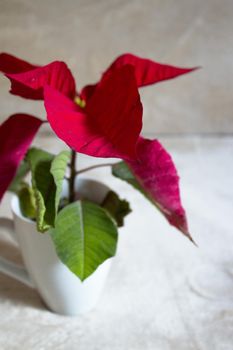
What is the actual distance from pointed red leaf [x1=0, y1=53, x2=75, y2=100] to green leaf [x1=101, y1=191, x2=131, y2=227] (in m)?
0.12

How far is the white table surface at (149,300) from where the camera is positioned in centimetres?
54

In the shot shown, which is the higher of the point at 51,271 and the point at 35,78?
the point at 35,78

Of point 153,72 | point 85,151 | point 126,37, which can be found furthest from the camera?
point 126,37

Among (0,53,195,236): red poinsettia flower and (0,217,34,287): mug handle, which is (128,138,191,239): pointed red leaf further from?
(0,217,34,287): mug handle

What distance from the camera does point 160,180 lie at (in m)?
0.49

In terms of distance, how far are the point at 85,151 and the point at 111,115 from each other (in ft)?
0.19

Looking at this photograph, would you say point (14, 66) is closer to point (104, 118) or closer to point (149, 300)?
point (104, 118)

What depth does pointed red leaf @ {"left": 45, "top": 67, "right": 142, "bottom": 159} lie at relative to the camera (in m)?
0.41

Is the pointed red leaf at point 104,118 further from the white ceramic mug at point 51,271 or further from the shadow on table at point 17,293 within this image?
the shadow on table at point 17,293

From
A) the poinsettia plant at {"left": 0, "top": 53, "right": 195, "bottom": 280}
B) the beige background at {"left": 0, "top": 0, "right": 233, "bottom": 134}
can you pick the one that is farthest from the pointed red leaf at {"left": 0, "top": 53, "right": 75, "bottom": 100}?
the beige background at {"left": 0, "top": 0, "right": 233, "bottom": 134}

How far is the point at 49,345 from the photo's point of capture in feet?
1.76

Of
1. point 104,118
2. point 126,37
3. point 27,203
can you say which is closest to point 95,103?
point 104,118

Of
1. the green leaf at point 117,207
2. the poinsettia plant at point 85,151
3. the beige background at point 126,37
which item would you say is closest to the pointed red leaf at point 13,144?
the poinsettia plant at point 85,151

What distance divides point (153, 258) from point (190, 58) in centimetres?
41
